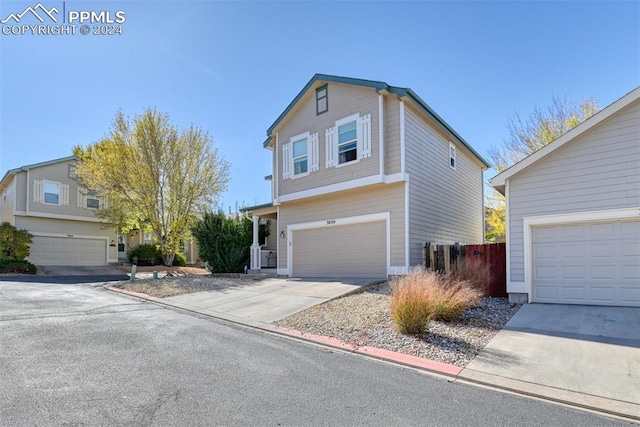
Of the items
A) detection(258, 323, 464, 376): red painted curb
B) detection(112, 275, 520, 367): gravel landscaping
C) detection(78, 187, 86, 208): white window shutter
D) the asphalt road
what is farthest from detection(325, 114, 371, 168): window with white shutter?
detection(78, 187, 86, 208): white window shutter

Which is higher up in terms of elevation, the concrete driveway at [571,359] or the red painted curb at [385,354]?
the concrete driveway at [571,359]

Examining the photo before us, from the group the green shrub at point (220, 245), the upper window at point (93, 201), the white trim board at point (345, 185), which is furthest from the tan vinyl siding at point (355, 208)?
the upper window at point (93, 201)

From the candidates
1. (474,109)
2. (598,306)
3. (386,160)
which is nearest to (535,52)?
(474,109)

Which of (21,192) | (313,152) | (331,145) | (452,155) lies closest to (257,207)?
(313,152)

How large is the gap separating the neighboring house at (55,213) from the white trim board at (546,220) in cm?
2600

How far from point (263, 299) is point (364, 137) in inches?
256

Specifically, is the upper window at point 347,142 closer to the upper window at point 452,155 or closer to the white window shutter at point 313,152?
the white window shutter at point 313,152

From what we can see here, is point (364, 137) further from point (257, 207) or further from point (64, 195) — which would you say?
point (64, 195)

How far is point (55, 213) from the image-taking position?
24594 mm

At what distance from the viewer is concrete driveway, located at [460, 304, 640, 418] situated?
4418 millimetres

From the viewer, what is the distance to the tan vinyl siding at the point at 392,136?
12445mm

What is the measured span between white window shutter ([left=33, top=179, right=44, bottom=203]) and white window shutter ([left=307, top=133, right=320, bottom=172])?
1983cm

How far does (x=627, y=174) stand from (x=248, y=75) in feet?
38.9

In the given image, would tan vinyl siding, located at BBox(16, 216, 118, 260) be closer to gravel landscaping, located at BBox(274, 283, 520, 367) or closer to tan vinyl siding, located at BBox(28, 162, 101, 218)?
tan vinyl siding, located at BBox(28, 162, 101, 218)
